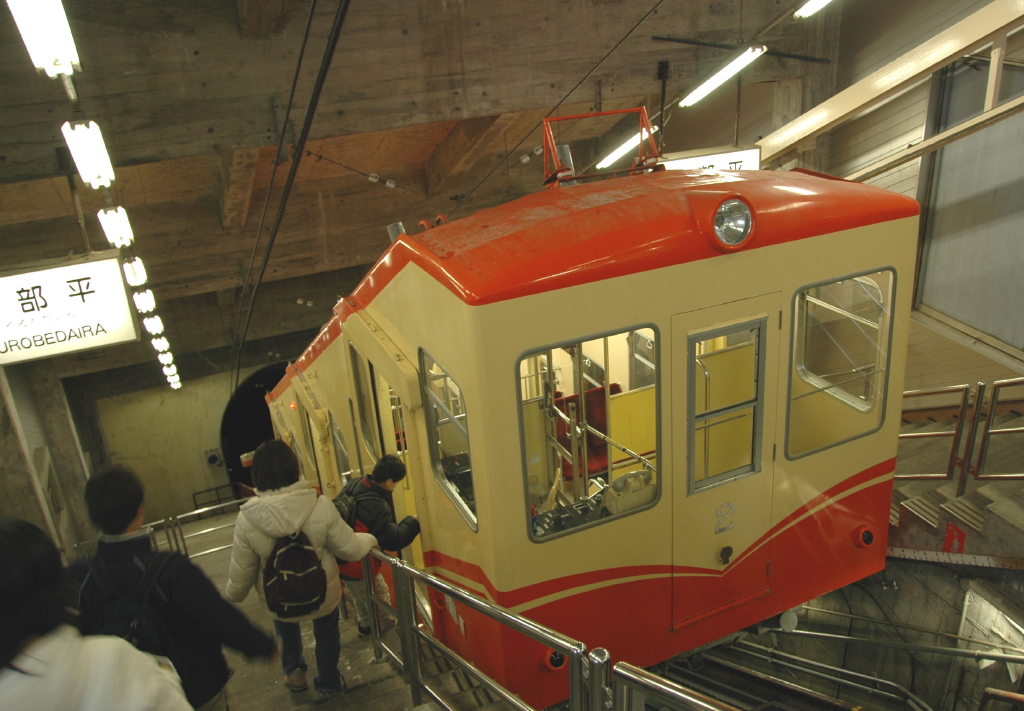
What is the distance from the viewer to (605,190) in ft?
12.1

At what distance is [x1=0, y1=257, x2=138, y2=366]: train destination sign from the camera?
5934mm

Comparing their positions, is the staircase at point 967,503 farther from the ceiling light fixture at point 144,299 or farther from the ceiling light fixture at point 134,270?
the ceiling light fixture at point 144,299

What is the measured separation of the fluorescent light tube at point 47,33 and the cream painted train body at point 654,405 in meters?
2.37

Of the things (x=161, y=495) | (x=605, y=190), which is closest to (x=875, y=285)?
(x=605, y=190)

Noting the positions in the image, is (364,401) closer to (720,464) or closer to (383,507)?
(383,507)

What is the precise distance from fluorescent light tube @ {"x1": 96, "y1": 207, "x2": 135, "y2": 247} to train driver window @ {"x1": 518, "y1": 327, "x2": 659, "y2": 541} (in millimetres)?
4289

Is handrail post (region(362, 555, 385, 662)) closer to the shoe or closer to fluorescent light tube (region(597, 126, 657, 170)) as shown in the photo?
the shoe

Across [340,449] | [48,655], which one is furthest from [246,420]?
[48,655]

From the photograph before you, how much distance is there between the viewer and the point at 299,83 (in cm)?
668

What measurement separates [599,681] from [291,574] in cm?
160

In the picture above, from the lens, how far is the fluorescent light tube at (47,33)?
3.93 metres

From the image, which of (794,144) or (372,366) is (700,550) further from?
(794,144)

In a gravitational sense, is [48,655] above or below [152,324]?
above

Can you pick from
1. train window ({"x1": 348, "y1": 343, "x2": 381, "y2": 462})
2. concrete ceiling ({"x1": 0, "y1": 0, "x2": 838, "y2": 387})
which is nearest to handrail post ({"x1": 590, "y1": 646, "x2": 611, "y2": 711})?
train window ({"x1": 348, "y1": 343, "x2": 381, "y2": 462})
